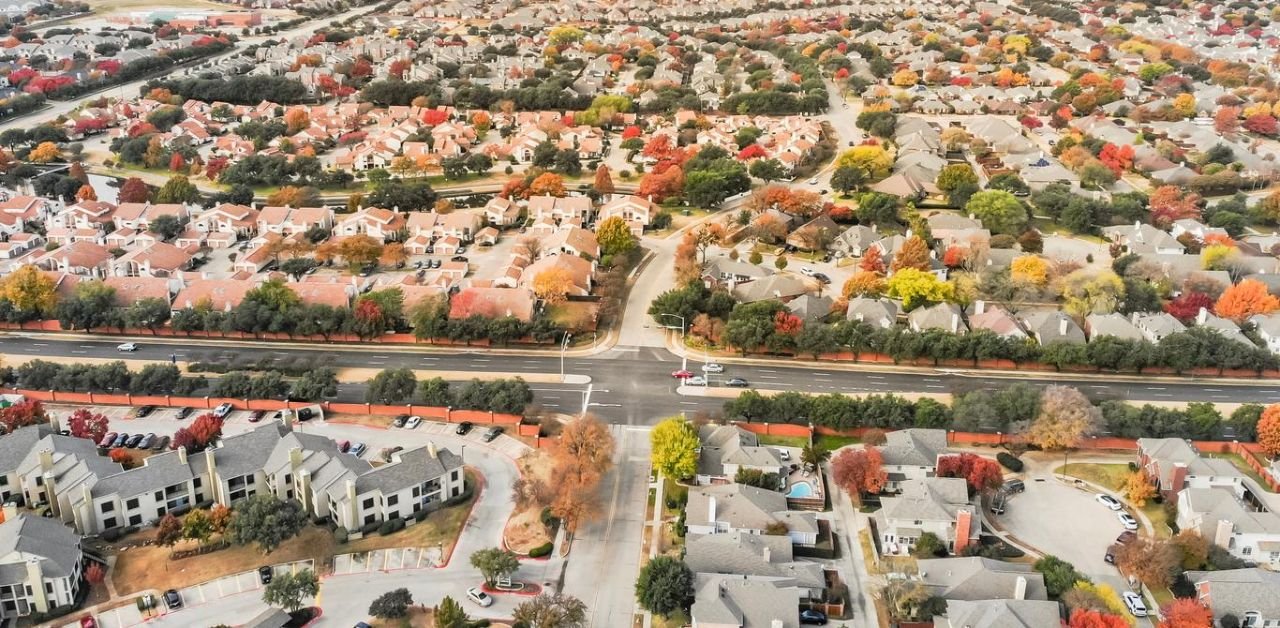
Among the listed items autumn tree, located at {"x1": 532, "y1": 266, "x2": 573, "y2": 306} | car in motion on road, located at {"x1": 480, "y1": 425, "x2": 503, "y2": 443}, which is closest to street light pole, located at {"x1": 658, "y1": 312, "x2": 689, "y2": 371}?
autumn tree, located at {"x1": 532, "y1": 266, "x2": 573, "y2": 306}

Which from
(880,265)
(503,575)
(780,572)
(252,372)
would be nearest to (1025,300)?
(880,265)

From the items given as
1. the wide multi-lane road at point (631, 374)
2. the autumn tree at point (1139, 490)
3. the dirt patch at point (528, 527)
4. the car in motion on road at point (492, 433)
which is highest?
the autumn tree at point (1139, 490)

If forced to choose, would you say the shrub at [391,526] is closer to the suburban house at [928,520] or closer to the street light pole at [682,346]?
the street light pole at [682,346]

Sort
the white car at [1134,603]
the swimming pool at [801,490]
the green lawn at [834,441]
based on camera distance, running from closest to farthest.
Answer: the white car at [1134,603]
the swimming pool at [801,490]
the green lawn at [834,441]

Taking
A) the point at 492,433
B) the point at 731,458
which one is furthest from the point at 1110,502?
the point at 492,433

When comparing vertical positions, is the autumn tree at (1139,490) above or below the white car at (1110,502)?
above

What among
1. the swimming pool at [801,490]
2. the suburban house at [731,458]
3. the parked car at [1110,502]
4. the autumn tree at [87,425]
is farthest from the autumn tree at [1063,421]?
the autumn tree at [87,425]

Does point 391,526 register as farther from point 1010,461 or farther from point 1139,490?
point 1139,490
